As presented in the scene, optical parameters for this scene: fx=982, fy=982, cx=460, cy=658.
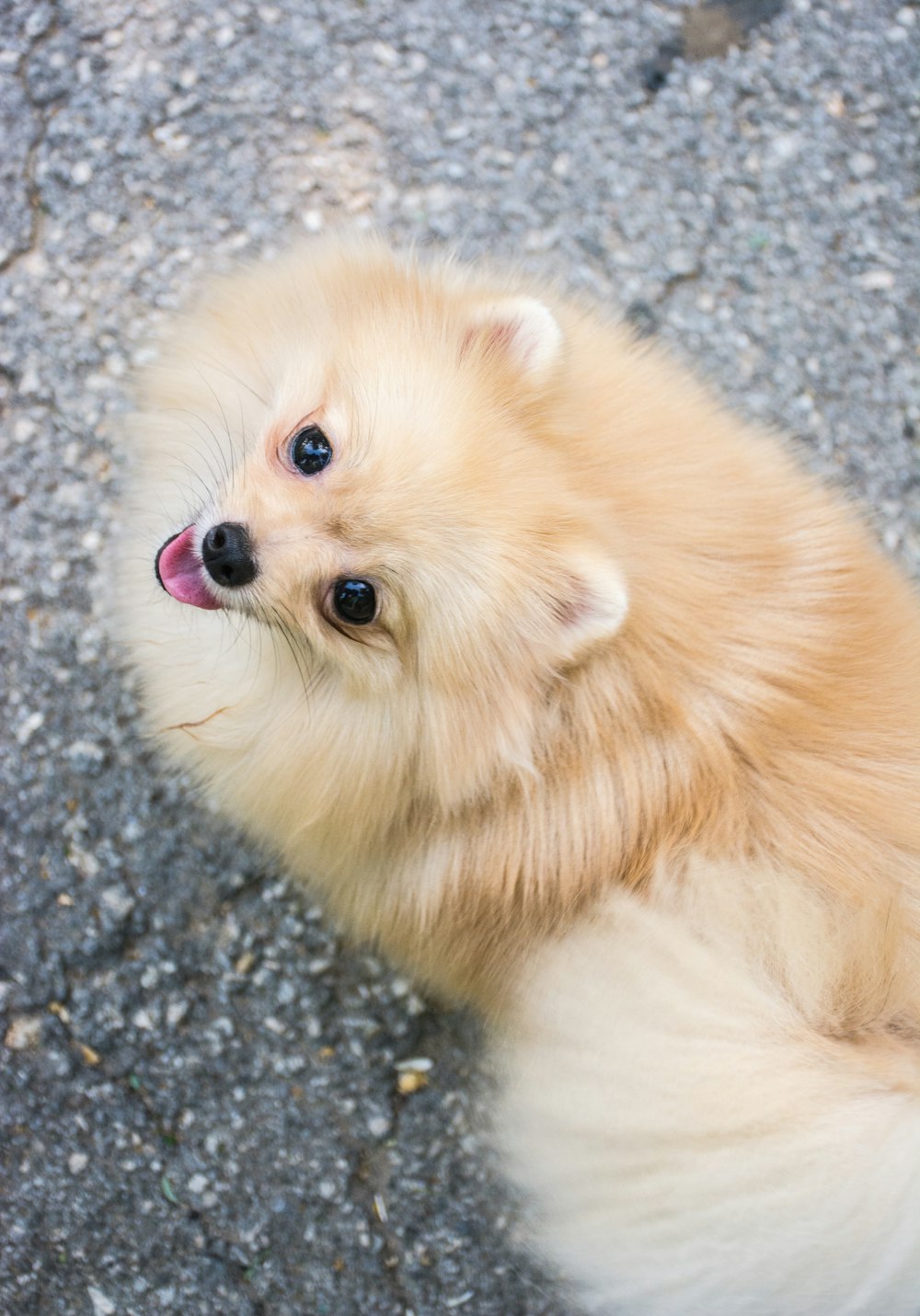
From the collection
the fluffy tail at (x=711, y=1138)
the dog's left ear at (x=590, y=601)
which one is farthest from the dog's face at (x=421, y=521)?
the fluffy tail at (x=711, y=1138)

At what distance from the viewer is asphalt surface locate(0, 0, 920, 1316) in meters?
2.37

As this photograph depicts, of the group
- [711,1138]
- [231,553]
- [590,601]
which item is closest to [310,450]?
[231,553]

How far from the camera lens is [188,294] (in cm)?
271

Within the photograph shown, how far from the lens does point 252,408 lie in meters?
2.07

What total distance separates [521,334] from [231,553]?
663mm

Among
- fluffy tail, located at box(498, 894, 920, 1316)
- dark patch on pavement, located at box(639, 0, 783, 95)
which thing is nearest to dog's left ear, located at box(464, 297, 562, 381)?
fluffy tail, located at box(498, 894, 920, 1316)

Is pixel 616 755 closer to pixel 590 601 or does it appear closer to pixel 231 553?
pixel 590 601

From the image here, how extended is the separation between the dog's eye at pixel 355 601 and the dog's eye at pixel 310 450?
230 millimetres

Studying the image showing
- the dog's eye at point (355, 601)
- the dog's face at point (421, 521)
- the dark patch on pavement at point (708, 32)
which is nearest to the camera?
the dog's face at point (421, 521)

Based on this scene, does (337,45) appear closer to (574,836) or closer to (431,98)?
(431,98)

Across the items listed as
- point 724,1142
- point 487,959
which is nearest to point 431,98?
point 487,959

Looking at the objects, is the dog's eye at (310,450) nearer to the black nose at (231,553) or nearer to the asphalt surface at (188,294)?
the black nose at (231,553)

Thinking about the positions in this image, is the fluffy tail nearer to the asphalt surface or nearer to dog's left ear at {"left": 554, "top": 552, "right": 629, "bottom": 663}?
dog's left ear at {"left": 554, "top": 552, "right": 629, "bottom": 663}

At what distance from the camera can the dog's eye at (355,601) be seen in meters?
1.76
